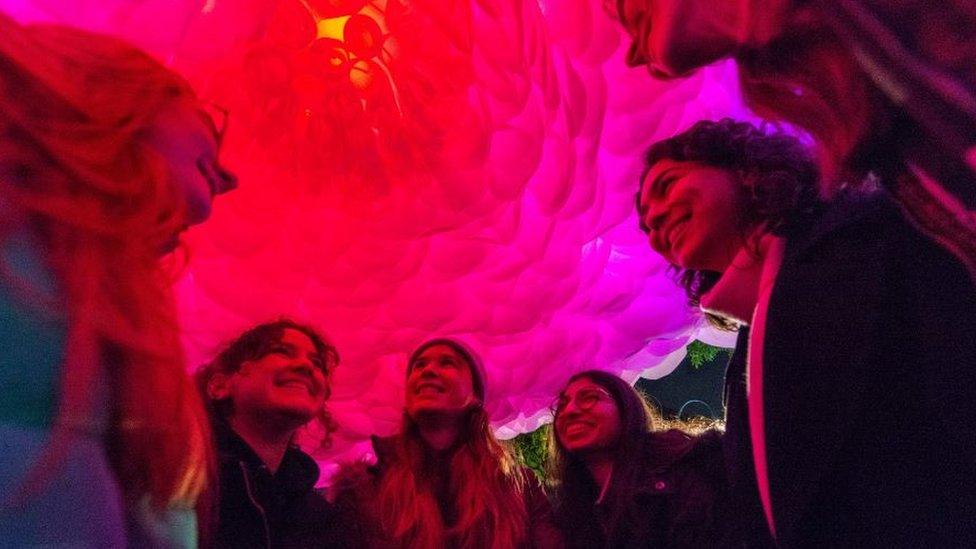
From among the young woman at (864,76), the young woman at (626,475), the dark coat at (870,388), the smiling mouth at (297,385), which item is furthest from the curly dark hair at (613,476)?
the young woman at (864,76)

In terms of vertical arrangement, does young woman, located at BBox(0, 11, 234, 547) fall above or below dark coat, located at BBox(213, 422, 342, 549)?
above

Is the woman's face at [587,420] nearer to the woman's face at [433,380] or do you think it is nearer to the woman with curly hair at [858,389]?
the woman's face at [433,380]

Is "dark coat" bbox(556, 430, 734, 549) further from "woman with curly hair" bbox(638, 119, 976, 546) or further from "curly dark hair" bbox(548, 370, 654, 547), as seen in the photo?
"woman with curly hair" bbox(638, 119, 976, 546)

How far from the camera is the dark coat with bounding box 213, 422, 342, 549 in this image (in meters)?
1.99

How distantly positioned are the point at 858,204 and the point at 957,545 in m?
0.45

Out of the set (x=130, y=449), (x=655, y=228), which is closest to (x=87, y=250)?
(x=130, y=449)

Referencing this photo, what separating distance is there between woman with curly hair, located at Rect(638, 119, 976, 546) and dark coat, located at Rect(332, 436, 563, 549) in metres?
1.18

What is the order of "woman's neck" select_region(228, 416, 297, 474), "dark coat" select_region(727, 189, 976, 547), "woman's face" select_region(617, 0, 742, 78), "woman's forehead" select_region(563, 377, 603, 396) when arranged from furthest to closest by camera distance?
1. "woman's forehead" select_region(563, 377, 603, 396)
2. "woman's neck" select_region(228, 416, 297, 474)
3. "woman's face" select_region(617, 0, 742, 78)
4. "dark coat" select_region(727, 189, 976, 547)

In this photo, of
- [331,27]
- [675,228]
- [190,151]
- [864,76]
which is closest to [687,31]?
[864,76]

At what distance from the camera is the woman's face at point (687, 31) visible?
1060mm

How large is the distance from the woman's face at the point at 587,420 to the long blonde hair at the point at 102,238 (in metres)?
1.55

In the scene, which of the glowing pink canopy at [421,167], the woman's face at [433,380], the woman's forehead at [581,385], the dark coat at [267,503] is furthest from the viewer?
the woman's forehead at [581,385]

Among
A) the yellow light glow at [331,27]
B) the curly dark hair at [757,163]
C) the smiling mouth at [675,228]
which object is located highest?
the yellow light glow at [331,27]

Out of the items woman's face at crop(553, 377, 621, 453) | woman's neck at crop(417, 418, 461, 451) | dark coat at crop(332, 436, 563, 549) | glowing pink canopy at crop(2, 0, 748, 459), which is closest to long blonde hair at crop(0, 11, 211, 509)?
glowing pink canopy at crop(2, 0, 748, 459)
